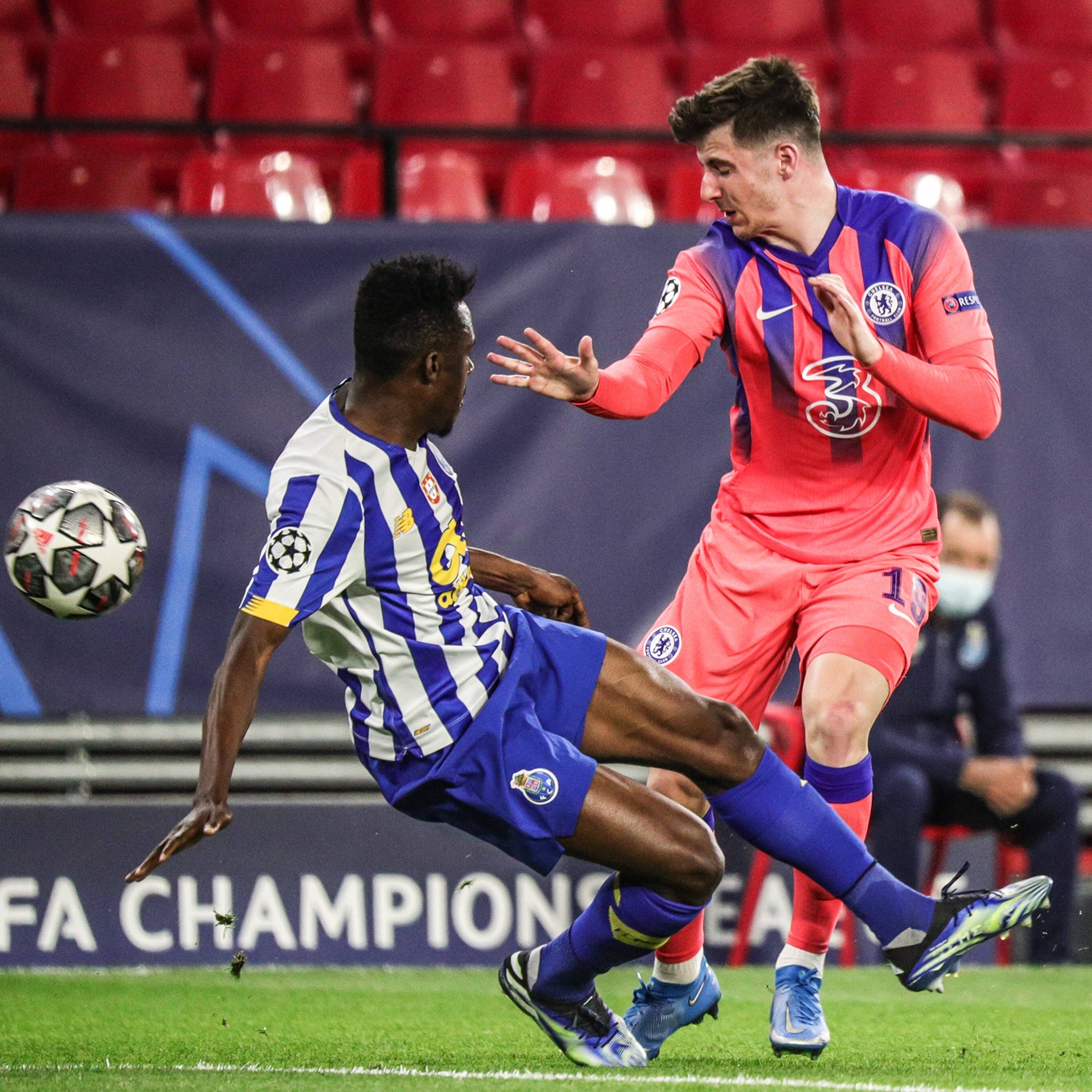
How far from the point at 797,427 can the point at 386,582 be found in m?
1.17

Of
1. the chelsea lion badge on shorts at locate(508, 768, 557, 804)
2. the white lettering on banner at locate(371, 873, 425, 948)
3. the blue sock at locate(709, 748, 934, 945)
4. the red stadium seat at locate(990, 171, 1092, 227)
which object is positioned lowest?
the white lettering on banner at locate(371, 873, 425, 948)

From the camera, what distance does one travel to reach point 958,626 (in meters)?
6.48

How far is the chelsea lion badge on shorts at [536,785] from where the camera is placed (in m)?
3.67

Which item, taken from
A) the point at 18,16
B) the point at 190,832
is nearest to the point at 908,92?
the point at 18,16

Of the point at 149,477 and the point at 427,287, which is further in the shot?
the point at 149,477

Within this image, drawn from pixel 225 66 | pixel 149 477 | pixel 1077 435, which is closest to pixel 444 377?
pixel 149 477

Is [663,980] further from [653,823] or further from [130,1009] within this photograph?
[130,1009]

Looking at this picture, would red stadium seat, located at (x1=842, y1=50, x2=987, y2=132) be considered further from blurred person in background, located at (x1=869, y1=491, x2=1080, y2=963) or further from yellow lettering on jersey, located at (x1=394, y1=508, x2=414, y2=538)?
yellow lettering on jersey, located at (x1=394, y1=508, x2=414, y2=538)

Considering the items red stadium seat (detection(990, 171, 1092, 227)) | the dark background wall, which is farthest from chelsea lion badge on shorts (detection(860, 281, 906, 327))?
red stadium seat (detection(990, 171, 1092, 227))

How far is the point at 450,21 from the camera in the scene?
8844mm

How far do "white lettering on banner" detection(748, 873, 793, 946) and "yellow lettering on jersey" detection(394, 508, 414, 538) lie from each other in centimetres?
316

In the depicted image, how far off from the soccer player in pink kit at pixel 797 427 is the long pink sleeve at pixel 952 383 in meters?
0.01

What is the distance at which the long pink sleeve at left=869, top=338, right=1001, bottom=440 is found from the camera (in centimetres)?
388

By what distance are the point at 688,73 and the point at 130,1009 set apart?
552 cm
